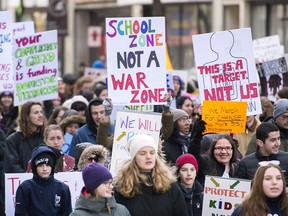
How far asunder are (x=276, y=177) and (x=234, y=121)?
3519 millimetres

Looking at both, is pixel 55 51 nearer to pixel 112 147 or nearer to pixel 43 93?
pixel 43 93

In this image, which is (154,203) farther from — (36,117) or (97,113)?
(36,117)

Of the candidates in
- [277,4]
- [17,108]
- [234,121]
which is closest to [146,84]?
[234,121]

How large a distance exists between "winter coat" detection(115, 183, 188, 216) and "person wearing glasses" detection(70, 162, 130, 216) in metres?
0.25

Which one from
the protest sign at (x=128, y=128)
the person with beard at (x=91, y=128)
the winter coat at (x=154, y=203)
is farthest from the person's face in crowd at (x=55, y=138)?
the winter coat at (x=154, y=203)

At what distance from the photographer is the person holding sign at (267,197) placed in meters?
8.43

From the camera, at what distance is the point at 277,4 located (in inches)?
1232

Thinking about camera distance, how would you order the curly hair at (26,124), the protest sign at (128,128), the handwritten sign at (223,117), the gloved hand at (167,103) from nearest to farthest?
the protest sign at (128,128)
the gloved hand at (167,103)
the handwritten sign at (223,117)
the curly hair at (26,124)

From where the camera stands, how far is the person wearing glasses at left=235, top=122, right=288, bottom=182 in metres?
10.8

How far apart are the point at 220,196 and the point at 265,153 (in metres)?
0.84

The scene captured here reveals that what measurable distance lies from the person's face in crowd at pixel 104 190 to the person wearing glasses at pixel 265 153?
241 cm

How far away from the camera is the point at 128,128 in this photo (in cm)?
1071

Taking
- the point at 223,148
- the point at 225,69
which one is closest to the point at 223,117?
the point at 225,69

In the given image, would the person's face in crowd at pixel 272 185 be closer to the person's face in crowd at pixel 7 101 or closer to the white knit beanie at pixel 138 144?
the white knit beanie at pixel 138 144
